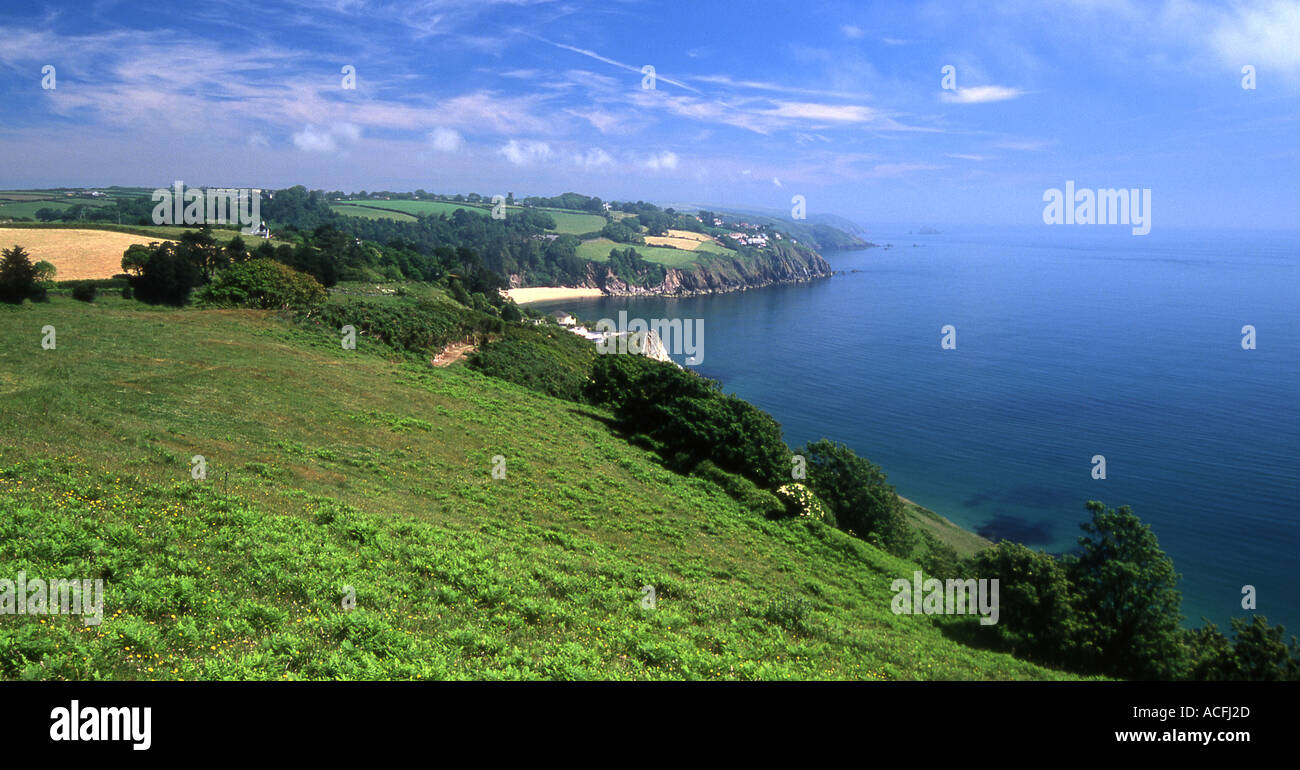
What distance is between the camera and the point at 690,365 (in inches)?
3674

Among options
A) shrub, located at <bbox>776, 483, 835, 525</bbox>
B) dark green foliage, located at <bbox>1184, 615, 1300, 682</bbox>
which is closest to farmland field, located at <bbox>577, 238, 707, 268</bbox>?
shrub, located at <bbox>776, 483, 835, 525</bbox>

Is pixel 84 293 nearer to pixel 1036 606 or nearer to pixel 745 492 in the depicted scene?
pixel 745 492

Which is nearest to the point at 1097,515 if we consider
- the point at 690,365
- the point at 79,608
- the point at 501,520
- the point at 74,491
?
the point at 501,520

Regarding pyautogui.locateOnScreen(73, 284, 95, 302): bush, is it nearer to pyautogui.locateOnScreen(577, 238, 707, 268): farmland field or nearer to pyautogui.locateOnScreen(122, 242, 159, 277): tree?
pyautogui.locateOnScreen(122, 242, 159, 277): tree

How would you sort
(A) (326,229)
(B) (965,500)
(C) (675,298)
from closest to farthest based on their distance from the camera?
(B) (965,500) < (A) (326,229) < (C) (675,298)

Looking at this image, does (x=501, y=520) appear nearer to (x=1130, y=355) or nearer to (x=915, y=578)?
(x=915, y=578)

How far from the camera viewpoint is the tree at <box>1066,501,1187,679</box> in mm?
18188

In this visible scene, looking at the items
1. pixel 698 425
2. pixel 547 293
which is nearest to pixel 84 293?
pixel 698 425

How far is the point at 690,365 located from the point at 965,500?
1909 inches

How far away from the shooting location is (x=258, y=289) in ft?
147

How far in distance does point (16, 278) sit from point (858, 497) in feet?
152

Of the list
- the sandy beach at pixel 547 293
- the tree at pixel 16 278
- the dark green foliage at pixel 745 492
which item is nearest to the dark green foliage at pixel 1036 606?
the dark green foliage at pixel 745 492

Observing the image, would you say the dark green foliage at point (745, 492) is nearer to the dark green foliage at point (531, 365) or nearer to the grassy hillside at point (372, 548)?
the grassy hillside at point (372, 548)

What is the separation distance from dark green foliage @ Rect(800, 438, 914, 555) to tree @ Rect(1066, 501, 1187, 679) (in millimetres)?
10047
